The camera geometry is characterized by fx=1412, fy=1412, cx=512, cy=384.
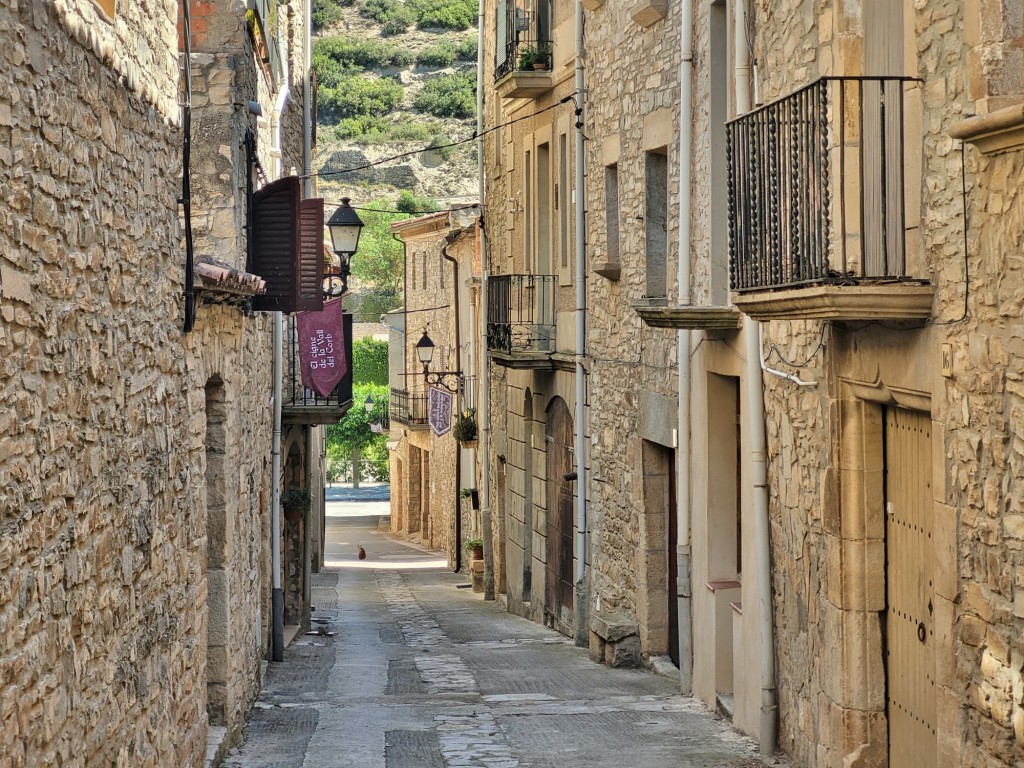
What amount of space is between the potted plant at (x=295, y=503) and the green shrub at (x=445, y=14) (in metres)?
72.2

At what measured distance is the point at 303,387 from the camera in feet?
52.7

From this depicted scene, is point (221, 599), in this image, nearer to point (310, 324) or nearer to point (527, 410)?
point (310, 324)

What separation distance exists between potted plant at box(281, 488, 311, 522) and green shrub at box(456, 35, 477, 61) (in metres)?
69.3

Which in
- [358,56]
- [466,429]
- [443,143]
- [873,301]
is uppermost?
[358,56]

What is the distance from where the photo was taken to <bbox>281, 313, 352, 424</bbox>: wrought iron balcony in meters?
15.7

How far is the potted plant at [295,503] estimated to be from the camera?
17.1m

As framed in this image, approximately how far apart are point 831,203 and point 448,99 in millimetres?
75134

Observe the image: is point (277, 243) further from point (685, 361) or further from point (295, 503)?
point (295, 503)

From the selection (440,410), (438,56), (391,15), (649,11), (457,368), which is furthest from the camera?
(391,15)

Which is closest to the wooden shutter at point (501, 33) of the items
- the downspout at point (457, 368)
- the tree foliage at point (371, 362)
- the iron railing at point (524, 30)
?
the iron railing at point (524, 30)

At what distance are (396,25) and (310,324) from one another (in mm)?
74331

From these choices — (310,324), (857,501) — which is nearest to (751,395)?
(857,501)

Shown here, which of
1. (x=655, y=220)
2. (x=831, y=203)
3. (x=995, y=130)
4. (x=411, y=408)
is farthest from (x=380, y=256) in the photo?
(x=995, y=130)

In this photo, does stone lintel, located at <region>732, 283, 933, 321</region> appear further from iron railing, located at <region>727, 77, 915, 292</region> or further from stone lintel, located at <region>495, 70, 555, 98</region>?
stone lintel, located at <region>495, 70, 555, 98</region>
